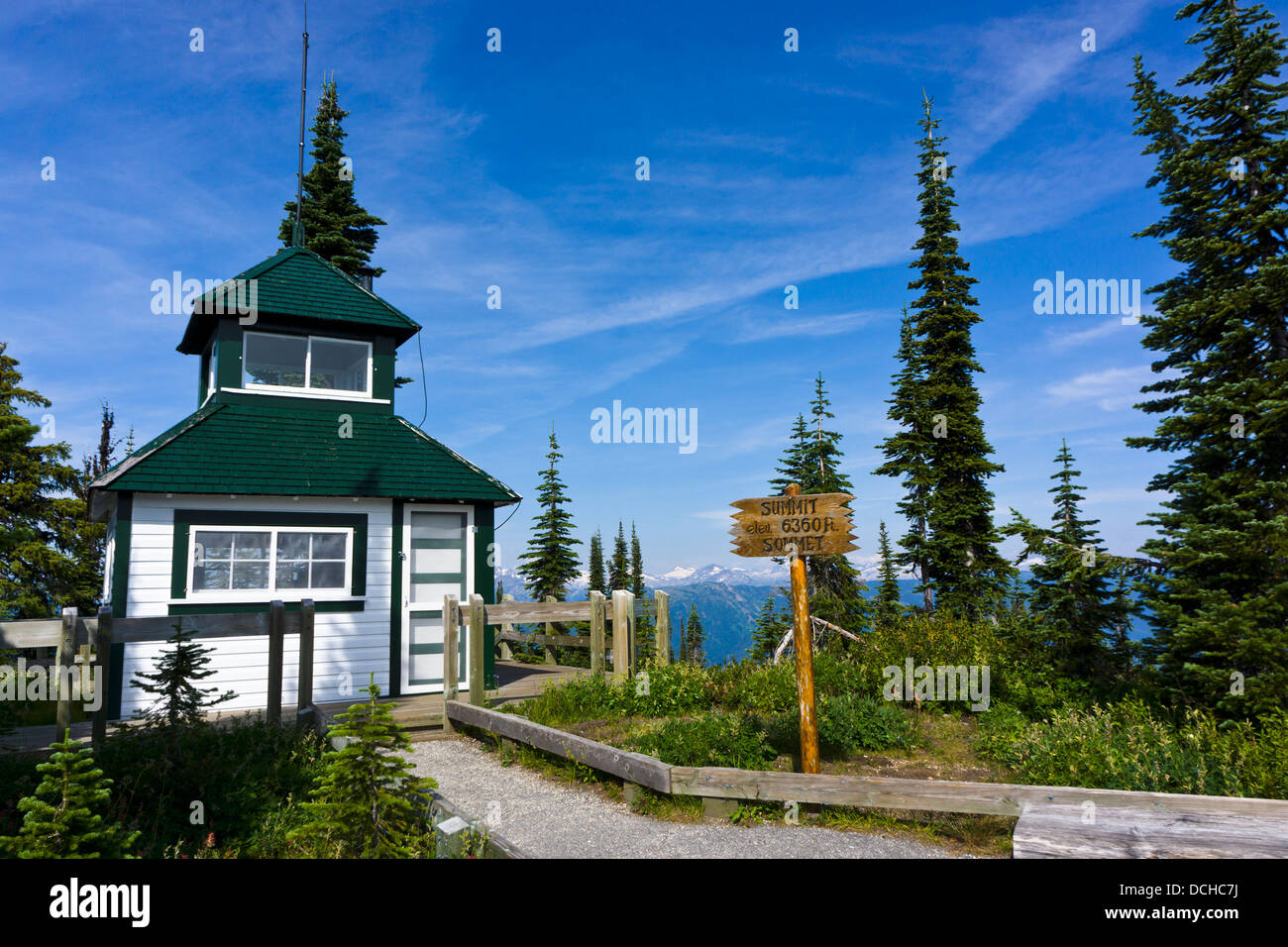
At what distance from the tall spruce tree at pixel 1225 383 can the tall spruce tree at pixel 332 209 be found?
2468 cm

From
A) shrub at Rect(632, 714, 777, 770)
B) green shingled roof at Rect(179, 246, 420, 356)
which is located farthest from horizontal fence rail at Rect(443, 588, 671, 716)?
green shingled roof at Rect(179, 246, 420, 356)

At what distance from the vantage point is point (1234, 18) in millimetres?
9859

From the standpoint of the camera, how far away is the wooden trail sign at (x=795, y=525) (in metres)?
7.04

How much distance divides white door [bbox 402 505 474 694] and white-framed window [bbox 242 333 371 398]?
10.3ft

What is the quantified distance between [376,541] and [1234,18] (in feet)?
53.0

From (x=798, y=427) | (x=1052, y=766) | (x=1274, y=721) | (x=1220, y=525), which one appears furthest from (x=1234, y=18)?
(x=798, y=427)

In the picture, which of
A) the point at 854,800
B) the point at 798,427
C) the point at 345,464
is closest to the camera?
the point at 854,800

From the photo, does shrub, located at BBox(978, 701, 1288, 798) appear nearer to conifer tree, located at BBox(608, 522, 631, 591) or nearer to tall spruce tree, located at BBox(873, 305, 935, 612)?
tall spruce tree, located at BBox(873, 305, 935, 612)

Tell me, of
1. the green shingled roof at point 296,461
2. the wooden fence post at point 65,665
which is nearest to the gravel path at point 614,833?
the wooden fence post at point 65,665

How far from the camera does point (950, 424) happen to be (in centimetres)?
1977

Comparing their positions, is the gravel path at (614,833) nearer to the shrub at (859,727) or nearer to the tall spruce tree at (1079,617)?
the shrub at (859,727)

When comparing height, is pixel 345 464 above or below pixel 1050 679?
above

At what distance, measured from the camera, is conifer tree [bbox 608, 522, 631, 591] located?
176 ft
